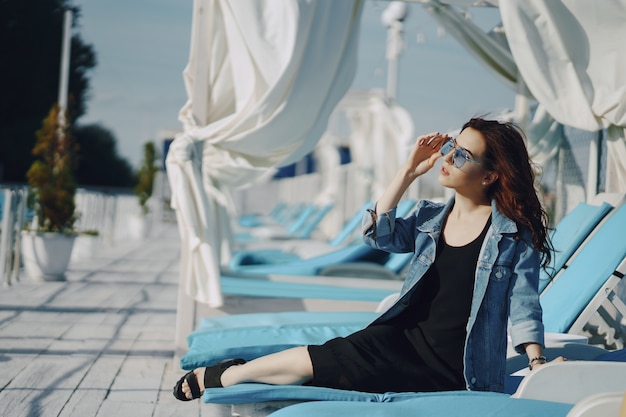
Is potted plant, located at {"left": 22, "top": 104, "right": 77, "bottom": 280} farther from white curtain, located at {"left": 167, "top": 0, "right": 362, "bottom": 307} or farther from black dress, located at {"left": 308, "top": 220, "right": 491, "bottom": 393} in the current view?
black dress, located at {"left": 308, "top": 220, "right": 491, "bottom": 393}

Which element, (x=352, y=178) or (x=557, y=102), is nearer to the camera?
(x=557, y=102)

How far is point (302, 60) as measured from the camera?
4.77 metres

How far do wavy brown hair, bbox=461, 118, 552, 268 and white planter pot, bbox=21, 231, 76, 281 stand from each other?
5.97 metres

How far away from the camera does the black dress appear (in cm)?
273

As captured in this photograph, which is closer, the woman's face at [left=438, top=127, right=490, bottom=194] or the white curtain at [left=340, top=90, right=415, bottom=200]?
the woman's face at [left=438, top=127, right=490, bottom=194]

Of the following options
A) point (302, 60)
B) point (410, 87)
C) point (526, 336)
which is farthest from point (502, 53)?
point (410, 87)

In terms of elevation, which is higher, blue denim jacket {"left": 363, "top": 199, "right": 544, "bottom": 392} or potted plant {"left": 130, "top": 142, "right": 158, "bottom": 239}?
blue denim jacket {"left": 363, "top": 199, "right": 544, "bottom": 392}

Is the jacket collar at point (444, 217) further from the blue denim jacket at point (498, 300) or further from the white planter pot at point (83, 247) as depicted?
the white planter pot at point (83, 247)

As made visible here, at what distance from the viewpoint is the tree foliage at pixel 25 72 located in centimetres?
2872

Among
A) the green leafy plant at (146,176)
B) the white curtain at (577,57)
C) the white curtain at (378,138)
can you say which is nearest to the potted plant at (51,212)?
the white curtain at (378,138)

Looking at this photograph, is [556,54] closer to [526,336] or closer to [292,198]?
[526,336]

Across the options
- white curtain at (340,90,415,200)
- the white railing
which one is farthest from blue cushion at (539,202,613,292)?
white curtain at (340,90,415,200)

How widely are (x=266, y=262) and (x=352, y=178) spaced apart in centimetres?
784

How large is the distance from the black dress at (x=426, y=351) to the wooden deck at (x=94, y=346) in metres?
1.02
